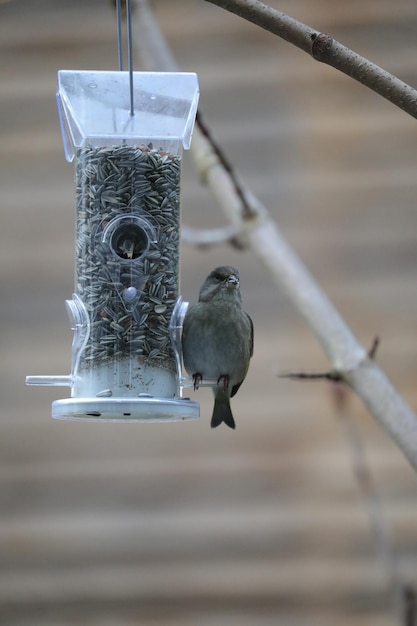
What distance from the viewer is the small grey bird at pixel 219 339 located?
4.32 m

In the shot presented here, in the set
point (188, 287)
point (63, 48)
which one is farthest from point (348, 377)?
point (63, 48)

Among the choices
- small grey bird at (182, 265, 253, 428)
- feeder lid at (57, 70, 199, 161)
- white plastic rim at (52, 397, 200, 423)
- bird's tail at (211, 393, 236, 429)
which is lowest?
white plastic rim at (52, 397, 200, 423)

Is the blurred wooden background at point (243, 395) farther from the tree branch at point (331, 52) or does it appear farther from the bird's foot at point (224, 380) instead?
the tree branch at point (331, 52)

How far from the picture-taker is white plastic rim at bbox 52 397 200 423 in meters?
3.65

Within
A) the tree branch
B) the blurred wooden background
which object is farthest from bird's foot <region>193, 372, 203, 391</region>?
the blurred wooden background

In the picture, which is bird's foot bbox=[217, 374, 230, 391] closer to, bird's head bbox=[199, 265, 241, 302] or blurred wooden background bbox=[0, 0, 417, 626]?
bird's head bbox=[199, 265, 241, 302]

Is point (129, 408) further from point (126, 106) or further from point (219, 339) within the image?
point (126, 106)

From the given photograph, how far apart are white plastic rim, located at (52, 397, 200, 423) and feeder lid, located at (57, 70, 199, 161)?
108cm

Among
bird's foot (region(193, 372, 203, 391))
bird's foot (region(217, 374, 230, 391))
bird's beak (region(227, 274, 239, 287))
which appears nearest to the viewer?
bird's foot (region(193, 372, 203, 391))

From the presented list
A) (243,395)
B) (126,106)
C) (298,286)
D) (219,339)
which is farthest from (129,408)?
(243,395)

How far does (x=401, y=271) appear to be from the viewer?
8.08 meters

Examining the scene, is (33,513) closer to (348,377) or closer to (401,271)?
(401,271)

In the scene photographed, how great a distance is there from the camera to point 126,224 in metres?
4.16

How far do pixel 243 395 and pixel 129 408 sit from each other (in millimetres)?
4394
